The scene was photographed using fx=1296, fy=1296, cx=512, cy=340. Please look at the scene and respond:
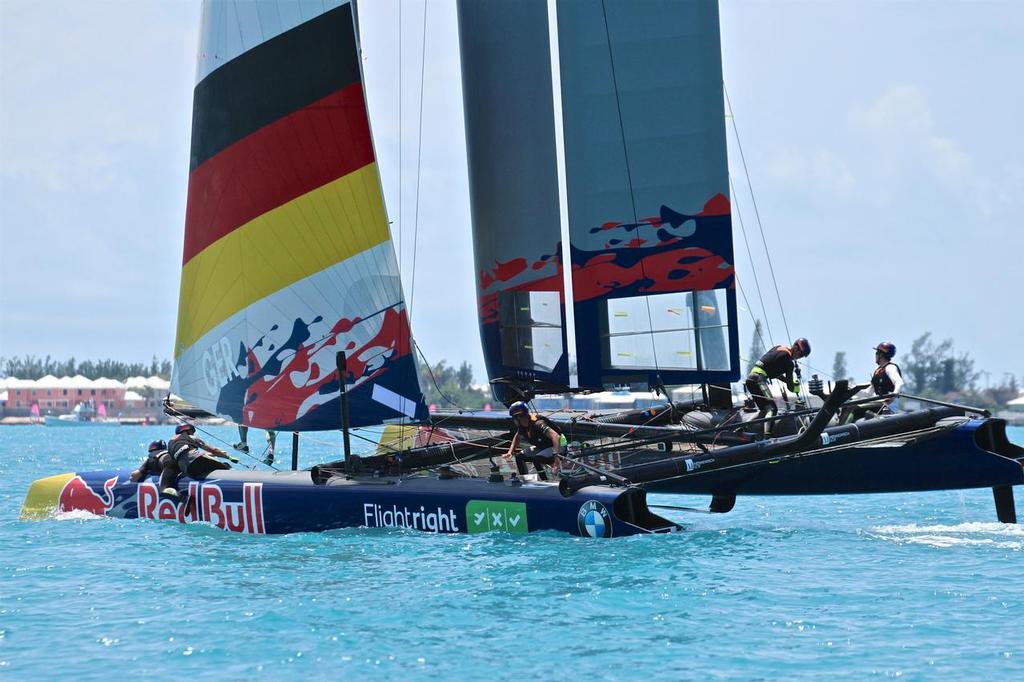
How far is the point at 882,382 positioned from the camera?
46.0 feet

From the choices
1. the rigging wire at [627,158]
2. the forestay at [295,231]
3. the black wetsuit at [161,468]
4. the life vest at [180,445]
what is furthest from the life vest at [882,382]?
the black wetsuit at [161,468]

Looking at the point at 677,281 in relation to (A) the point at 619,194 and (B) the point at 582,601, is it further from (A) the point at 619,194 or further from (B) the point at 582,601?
(B) the point at 582,601

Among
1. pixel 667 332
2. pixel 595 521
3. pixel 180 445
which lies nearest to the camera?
pixel 595 521

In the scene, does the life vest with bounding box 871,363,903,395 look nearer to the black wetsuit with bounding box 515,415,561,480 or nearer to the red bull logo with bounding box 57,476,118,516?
the black wetsuit with bounding box 515,415,561,480

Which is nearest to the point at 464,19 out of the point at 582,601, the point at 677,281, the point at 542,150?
the point at 542,150

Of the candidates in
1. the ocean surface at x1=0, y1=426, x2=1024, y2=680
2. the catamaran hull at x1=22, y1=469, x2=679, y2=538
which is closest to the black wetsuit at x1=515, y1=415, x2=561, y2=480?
the catamaran hull at x1=22, y1=469, x2=679, y2=538

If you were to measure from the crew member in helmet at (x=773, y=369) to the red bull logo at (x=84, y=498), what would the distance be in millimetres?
7314

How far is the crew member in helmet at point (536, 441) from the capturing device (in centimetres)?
1245

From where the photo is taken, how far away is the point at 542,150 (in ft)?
55.7

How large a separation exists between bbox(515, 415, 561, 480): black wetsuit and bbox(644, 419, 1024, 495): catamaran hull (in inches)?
49.6

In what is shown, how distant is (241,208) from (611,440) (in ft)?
16.6

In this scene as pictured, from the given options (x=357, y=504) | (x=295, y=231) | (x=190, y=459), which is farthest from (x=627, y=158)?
(x=190, y=459)

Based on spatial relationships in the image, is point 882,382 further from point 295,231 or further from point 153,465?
point 153,465

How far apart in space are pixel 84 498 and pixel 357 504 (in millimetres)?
3978
